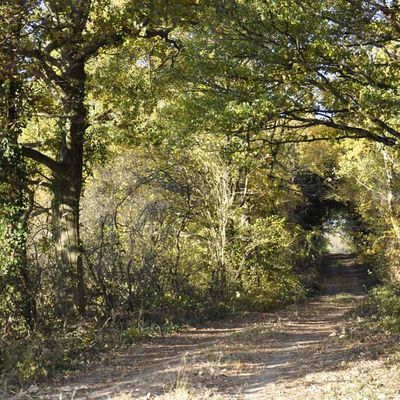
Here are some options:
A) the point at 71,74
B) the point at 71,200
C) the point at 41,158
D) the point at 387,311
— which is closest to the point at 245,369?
the point at 387,311

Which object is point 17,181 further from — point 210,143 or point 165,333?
point 210,143

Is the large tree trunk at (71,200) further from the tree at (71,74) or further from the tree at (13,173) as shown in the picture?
the tree at (13,173)

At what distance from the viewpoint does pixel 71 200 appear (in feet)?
41.3

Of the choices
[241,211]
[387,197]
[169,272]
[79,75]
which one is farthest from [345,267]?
[79,75]

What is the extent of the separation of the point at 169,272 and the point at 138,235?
5.11ft

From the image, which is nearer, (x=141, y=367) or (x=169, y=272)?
(x=141, y=367)

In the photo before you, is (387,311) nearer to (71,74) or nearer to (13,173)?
(13,173)

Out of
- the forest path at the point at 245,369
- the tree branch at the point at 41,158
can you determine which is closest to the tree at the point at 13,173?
the tree branch at the point at 41,158

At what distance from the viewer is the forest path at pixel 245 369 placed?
6.80m

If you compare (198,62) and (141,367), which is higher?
(198,62)

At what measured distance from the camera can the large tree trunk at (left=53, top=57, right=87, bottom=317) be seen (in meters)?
11.9

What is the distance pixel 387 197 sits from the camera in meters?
21.6

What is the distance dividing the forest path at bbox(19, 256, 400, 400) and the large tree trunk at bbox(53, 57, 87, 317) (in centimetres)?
223

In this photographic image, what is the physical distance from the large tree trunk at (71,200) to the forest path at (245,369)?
2230mm
